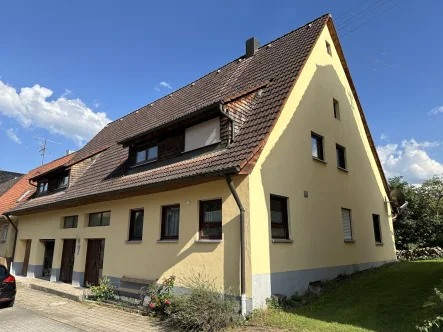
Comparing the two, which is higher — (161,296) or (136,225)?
(136,225)

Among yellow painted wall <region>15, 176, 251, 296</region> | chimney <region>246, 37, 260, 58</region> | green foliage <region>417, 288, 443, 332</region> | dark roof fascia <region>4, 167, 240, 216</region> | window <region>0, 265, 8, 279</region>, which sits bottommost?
green foliage <region>417, 288, 443, 332</region>

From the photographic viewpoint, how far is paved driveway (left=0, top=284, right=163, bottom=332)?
7.96m

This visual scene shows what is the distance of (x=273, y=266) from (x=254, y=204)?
1.78 m

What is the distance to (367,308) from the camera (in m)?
8.23

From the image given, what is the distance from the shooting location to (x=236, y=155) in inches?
338

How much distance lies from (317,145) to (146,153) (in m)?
6.50

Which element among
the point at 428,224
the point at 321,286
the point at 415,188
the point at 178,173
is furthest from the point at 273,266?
the point at 415,188

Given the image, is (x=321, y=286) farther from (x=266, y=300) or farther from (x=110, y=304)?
(x=110, y=304)

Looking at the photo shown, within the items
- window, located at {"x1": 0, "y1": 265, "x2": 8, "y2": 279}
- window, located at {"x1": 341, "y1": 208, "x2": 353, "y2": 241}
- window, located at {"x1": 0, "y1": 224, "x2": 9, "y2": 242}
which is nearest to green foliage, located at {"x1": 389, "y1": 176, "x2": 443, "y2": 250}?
window, located at {"x1": 341, "y1": 208, "x2": 353, "y2": 241}

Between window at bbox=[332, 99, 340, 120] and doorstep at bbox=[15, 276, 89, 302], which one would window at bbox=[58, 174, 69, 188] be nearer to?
doorstep at bbox=[15, 276, 89, 302]

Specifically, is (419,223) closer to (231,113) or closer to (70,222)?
(231,113)

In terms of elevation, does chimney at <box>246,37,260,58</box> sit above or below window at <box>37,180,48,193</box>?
above

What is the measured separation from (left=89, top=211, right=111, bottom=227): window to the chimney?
929 cm

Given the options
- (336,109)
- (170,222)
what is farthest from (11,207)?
(336,109)
